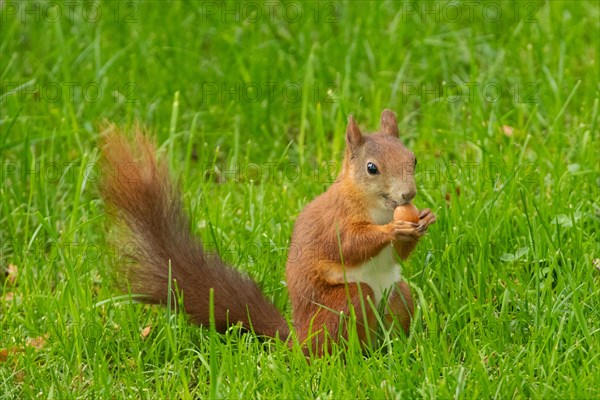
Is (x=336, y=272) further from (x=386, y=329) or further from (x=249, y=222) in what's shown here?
(x=249, y=222)

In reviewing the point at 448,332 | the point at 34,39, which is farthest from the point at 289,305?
the point at 34,39

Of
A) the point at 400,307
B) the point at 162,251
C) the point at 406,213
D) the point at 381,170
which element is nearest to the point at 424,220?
the point at 406,213

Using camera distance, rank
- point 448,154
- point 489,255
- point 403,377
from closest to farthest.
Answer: point 403,377 → point 489,255 → point 448,154

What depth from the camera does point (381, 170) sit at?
2.65m

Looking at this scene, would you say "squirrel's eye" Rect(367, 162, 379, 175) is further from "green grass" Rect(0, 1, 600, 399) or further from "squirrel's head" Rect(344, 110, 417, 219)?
"green grass" Rect(0, 1, 600, 399)

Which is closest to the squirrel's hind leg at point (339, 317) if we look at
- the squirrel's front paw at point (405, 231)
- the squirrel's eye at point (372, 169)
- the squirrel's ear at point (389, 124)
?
the squirrel's front paw at point (405, 231)

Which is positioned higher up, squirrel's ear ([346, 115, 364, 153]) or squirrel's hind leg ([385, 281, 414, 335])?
squirrel's ear ([346, 115, 364, 153])

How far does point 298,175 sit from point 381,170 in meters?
1.11

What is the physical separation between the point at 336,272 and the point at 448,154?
1.24 metres

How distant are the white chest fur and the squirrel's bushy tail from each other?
27 centimetres

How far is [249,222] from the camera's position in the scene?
340 centimetres

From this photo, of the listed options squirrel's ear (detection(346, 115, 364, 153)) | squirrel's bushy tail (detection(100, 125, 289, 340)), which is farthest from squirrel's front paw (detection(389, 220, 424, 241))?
squirrel's bushy tail (detection(100, 125, 289, 340))

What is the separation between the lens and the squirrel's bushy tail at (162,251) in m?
2.85

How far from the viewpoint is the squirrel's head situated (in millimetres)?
2631
